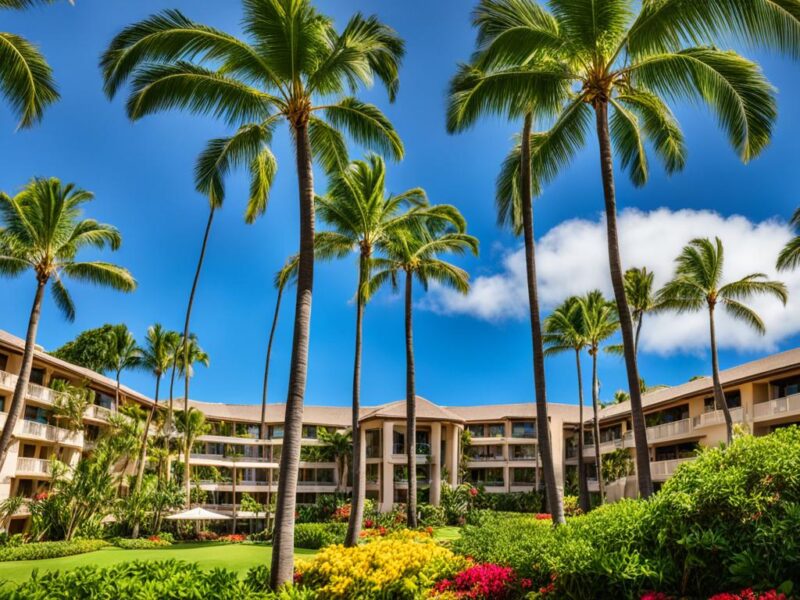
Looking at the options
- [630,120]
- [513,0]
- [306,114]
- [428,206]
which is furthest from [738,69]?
[428,206]

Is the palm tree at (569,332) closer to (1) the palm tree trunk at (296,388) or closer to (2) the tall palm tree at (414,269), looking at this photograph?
(2) the tall palm tree at (414,269)

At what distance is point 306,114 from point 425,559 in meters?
9.78

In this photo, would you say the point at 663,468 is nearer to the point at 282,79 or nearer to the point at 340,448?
the point at 340,448

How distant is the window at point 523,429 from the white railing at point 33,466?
35148 mm

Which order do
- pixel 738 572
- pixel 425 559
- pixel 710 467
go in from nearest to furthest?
pixel 738 572 < pixel 710 467 < pixel 425 559

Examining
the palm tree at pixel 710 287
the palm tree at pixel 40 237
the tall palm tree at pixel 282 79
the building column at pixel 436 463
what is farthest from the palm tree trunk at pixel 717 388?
the palm tree at pixel 40 237

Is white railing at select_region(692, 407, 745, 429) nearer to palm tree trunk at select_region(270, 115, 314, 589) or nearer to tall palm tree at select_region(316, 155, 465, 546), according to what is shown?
tall palm tree at select_region(316, 155, 465, 546)

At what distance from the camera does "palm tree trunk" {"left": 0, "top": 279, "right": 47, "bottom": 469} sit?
79.1 ft

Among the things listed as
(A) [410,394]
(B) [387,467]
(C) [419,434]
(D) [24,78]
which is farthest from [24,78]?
(C) [419,434]

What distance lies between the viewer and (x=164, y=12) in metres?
13.5

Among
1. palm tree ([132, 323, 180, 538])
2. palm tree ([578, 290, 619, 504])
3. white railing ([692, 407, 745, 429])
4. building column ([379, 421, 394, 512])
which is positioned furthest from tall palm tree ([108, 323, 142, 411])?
white railing ([692, 407, 745, 429])

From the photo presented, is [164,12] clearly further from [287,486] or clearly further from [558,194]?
[558,194]

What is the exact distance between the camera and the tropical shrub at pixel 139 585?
344 inches

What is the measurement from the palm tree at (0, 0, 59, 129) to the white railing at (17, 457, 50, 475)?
23378 millimetres
